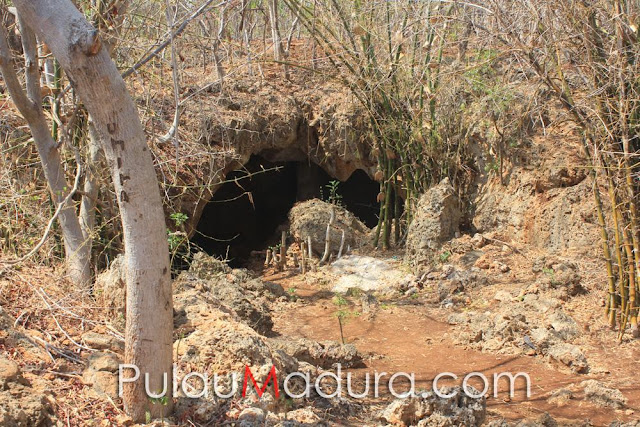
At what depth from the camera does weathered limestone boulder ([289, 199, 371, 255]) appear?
9.84 meters

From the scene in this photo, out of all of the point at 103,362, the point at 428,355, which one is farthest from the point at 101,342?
the point at 428,355

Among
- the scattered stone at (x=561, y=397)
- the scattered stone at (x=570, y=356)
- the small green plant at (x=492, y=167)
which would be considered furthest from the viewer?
the small green plant at (x=492, y=167)

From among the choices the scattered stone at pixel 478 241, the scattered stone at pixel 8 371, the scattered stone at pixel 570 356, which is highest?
the scattered stone at pixel 478 241

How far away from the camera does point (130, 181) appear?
2824mm

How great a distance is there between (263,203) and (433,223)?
6.13 meters

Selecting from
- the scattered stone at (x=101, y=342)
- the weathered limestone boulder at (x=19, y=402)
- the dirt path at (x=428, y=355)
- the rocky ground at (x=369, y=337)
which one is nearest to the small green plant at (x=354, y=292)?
the rocky ground at (x=369, y=337)

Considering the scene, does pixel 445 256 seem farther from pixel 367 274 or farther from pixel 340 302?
pixel 340 302

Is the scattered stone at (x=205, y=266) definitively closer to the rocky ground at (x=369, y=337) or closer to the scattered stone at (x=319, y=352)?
the rocky ground at (x=369, y=337)

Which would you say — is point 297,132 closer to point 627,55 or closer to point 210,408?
point 627,55

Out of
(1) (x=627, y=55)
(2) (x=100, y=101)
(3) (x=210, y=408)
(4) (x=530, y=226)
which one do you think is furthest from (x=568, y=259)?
(2) (x=100, y=101)

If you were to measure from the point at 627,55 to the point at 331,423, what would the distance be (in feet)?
13.1

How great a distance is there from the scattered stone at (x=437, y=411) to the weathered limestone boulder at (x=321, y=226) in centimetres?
622

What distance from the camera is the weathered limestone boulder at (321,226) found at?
9.84 metres

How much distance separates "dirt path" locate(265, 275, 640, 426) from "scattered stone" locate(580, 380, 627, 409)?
0.05 meters
